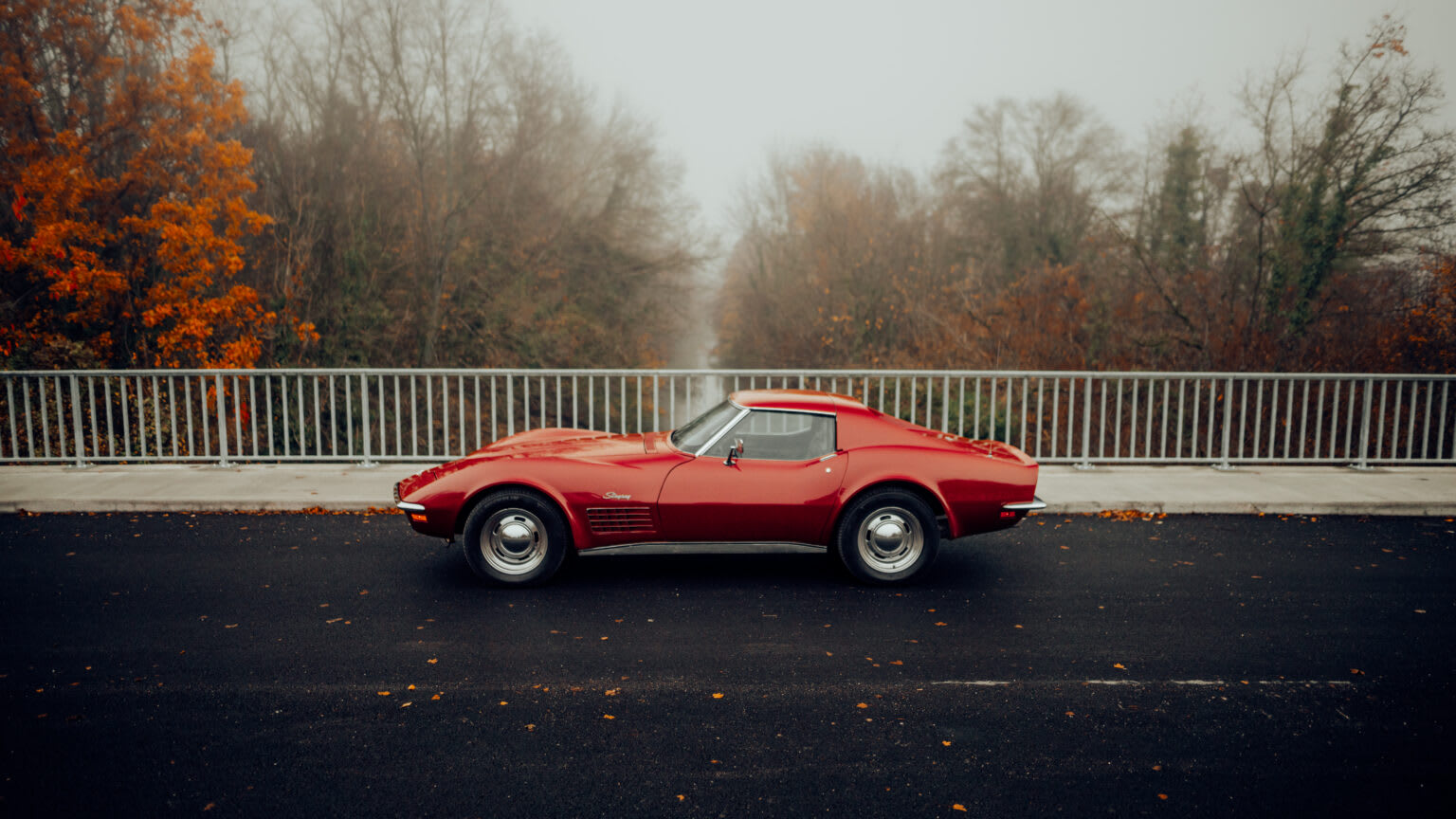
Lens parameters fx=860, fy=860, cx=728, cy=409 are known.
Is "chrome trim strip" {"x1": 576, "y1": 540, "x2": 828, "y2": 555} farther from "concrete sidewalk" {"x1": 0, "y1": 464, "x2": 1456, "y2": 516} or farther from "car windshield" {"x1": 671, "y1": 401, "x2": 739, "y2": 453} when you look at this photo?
"concrete sidewalk" {"x1": 0, "y1": 464, "x2": 1456, "y2": 516}

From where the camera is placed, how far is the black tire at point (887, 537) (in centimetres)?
572

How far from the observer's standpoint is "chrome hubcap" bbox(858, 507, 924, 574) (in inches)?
227

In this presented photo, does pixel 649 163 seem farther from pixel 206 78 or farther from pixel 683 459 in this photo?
pixel 683 459

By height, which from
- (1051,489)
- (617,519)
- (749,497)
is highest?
(749,497)

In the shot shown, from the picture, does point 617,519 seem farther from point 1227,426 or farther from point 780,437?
point 1227,426

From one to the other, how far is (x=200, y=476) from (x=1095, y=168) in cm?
3398

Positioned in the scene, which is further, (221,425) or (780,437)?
(221,425)

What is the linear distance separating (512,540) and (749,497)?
5.19 feet

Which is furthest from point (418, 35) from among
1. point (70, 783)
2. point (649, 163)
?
point (70, 783)

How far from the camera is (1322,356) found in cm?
1534

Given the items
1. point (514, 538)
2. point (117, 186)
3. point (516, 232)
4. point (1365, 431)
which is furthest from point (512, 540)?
point (516, 232)

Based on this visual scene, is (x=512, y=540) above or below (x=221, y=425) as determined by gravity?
below

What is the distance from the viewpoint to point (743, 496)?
5.64 m

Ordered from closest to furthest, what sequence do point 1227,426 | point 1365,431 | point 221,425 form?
1. point 221,425
2. point 1365,431
3. point 1227,426
